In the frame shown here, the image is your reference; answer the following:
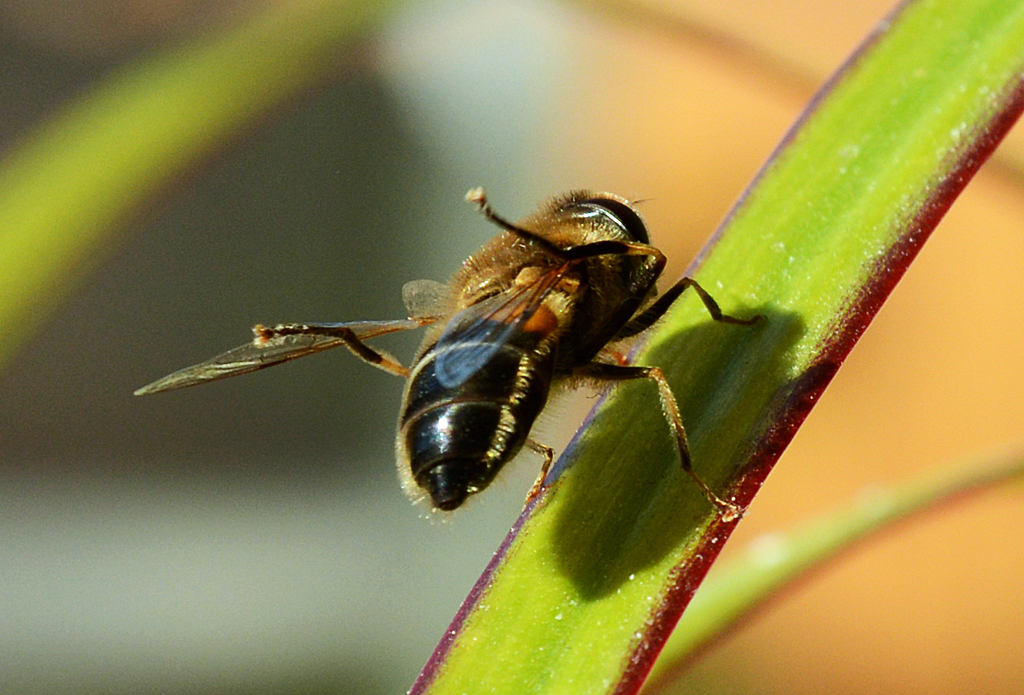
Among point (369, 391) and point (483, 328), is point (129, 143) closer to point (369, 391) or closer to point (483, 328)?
point (483, 328)

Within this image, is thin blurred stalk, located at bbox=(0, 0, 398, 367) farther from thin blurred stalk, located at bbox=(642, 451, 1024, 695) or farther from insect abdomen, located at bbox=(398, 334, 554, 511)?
thin blurred stalk, located at bbox=(642, 451, 1024, 695)

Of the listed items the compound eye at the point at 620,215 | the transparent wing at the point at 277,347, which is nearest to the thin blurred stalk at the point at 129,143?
the transparent wing at the point at 277,347

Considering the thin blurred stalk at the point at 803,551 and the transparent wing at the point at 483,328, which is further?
the thin blurred stalk at the point at 803,551

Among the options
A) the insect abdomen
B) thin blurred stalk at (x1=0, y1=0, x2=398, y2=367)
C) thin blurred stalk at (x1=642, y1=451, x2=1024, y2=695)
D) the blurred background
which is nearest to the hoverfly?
the insect abdomen

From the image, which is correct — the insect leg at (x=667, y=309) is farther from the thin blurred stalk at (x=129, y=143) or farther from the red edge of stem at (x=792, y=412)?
the thin blurred stalk at (x=129, y=143)

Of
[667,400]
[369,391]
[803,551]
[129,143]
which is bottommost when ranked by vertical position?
[369,391]

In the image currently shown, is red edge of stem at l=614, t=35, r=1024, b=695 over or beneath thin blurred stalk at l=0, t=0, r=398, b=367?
beneath

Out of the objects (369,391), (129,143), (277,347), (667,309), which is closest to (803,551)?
(667,309)
